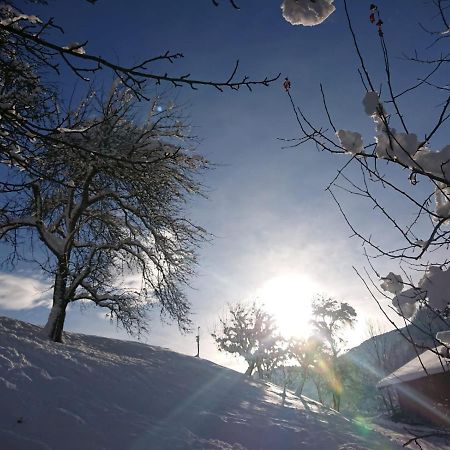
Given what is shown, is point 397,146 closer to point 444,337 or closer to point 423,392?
point 444,337

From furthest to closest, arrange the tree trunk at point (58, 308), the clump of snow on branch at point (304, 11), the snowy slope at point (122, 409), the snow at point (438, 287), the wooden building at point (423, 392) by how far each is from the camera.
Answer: the wooden building at point (423, 392) < the tree trunk at point (58, 308) < the snowy slope at point (122, 409) < the snow at point (438, 287) < the clump of snow on branch at point (304, 11)

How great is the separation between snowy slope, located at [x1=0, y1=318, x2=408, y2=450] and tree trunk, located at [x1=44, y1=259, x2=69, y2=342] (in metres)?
0.57

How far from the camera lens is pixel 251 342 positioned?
116 feet

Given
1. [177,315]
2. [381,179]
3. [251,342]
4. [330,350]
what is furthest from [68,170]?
[330,350]

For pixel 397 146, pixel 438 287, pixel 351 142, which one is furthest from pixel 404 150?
pixel 438 287

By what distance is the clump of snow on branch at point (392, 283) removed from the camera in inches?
118

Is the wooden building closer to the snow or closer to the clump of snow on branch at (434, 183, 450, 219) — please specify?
the snow

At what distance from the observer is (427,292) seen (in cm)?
255

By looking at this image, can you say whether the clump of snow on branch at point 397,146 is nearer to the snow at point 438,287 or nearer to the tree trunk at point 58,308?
the snow at point 438,287

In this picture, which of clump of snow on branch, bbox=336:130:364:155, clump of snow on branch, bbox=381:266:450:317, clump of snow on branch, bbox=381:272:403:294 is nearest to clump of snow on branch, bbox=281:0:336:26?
clump of snow on branch, bbox=336:130:364:155

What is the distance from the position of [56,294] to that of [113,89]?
Answer: 6.34 meters

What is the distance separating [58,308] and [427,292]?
9.72 meters

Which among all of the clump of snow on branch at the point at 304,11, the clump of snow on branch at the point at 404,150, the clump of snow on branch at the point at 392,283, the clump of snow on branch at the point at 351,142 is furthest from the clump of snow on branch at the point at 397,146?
the clump of snow on branch at the point at 392,283

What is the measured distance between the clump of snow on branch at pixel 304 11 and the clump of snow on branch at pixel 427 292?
187 centimetres
